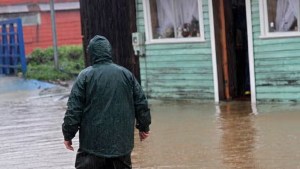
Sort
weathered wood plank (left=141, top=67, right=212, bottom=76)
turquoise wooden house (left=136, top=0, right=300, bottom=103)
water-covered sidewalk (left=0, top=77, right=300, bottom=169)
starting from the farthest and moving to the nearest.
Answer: weathered wood plank (left=141, top=67, right=212, bottom=76) < turquoise wooden house (left=136, top=0, right=300, bottom=103) < water-covered sidewalk (left=0, top=77, right=300, bottom=169)

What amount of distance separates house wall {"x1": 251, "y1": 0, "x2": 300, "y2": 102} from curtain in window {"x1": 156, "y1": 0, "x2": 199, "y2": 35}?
1.57 metres

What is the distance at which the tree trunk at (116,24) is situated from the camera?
1483cm

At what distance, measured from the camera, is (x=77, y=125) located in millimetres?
5871

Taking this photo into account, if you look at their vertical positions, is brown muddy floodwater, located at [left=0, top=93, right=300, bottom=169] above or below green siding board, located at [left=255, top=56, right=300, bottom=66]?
below

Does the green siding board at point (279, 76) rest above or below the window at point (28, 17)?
below

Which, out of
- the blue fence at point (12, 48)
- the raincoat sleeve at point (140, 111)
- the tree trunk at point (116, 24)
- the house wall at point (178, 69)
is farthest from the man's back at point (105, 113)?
the blue fence at point (12, 48)

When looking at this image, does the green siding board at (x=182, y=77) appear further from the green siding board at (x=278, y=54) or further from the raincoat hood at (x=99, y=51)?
the raincoat hood at (x=99, y=51)

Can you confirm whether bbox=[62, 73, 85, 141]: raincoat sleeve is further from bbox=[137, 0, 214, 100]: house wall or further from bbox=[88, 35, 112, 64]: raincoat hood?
bbox=[137, 0, 214, 100]: house wall

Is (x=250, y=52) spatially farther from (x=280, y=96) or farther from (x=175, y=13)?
(x=175, y=13)

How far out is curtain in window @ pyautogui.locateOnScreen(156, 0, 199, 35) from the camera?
1385 centimetres

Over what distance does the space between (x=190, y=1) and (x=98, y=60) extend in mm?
8101

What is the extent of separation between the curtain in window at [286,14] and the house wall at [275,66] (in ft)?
0.91

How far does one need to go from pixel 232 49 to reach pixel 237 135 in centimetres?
439

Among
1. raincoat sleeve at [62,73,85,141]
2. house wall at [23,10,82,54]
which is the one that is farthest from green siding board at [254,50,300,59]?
house wall at [23,10,82,54]
